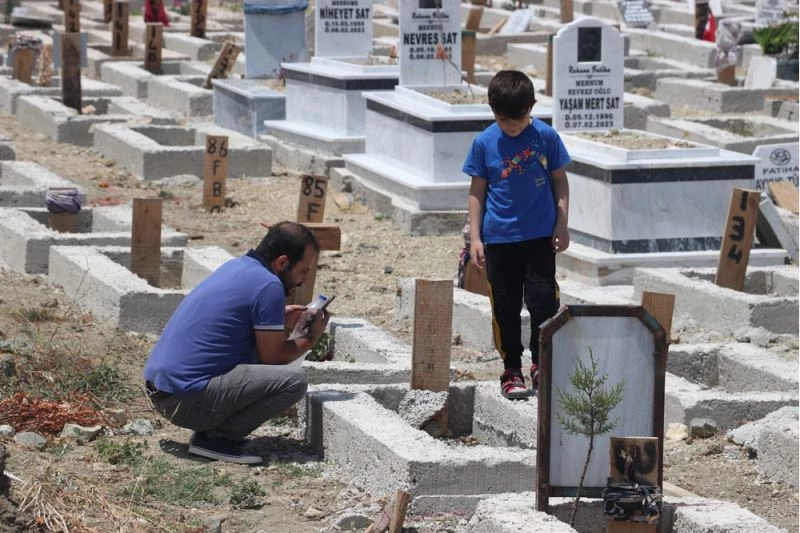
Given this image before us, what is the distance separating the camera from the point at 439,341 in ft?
23.3

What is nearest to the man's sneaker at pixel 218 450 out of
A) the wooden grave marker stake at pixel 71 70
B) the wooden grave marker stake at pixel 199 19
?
the wooden grave marker stake at pixel 71 70

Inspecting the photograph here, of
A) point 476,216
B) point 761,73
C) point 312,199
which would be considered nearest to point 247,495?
point 476,216

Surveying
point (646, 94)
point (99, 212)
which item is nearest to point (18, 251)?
point (99, 212)

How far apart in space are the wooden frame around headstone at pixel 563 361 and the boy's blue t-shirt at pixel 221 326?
1.52m

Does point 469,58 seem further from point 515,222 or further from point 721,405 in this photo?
point 515,222

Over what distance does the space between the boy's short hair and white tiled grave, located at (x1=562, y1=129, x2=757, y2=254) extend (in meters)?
4.22

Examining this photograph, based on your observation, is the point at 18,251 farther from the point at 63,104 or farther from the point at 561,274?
the point at 63,104

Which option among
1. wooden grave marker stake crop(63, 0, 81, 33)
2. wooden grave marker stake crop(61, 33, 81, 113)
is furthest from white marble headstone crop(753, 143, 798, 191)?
wooden grave marker stake crop(63, 0, 81, 33)

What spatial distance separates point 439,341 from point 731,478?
147 centimetres

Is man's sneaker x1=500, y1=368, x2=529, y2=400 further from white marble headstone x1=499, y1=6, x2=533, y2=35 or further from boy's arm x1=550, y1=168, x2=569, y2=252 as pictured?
white marble headstone x1=499, y1=6, x2=533, y2=35

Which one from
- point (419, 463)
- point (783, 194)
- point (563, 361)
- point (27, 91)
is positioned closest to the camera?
point (563, 361)

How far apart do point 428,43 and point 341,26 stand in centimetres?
252

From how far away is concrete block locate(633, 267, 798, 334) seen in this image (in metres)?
9.42

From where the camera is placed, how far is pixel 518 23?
2747cm
